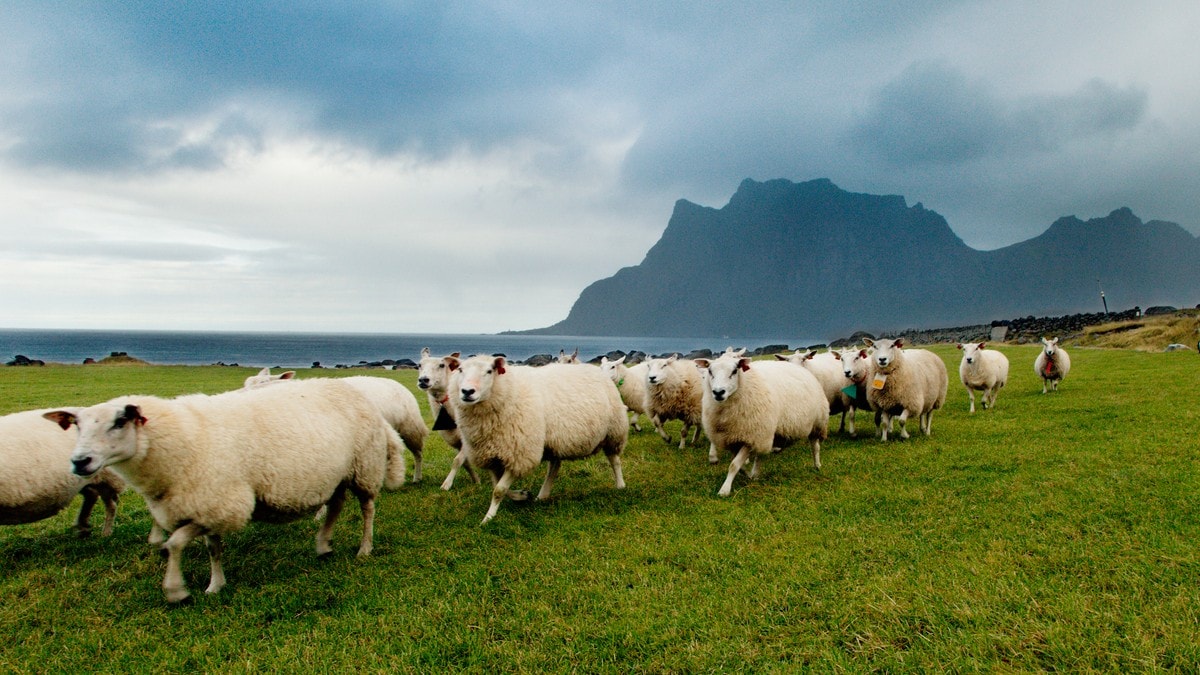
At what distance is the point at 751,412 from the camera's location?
7957mm

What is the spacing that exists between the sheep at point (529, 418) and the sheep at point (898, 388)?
5555 mm

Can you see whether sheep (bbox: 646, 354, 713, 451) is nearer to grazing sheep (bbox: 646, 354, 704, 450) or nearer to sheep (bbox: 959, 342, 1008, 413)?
grazing sheep (bbox: 646, 354, 704, 450)

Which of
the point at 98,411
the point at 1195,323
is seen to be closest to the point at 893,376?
the point at 98,411

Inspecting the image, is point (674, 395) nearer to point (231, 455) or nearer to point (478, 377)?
point (478, 377)

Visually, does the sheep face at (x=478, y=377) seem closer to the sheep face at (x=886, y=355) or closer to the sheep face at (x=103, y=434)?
the sheep face at (x=103, y=434)

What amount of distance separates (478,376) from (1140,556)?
6.36 metres

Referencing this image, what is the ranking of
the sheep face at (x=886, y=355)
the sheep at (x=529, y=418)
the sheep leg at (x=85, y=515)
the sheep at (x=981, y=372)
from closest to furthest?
the sheep leg at (x=85, y=515) < the sheep at (x=529, y=418) < the sheep face at (x=886, y=355) < the sheep at (x=981, y=372)

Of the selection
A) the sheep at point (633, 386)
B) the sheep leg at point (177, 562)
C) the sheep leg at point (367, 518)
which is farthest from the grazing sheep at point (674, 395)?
the sheep leg at point (177, 562)

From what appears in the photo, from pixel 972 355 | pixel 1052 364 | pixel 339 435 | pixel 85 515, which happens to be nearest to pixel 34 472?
pixel 85 515

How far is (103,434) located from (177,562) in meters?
1.20

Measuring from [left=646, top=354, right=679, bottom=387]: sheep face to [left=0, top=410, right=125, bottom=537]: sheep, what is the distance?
8044mm

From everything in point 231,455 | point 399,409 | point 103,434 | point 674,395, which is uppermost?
point 103,434

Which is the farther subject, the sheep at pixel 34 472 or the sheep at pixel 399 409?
the sheep at pixel 399 409

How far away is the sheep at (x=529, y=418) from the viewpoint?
6777 mm
